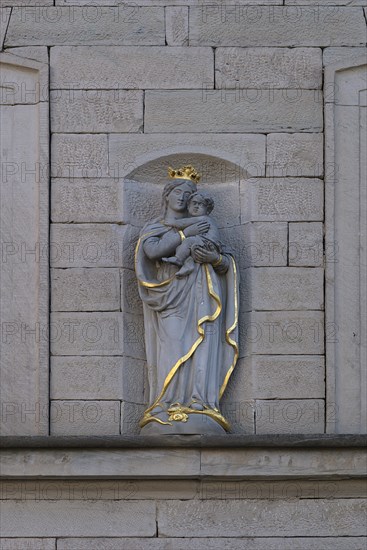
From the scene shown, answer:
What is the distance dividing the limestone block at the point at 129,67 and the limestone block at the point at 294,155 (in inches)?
22.0

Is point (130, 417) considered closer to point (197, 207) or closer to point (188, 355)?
point (188, 355)

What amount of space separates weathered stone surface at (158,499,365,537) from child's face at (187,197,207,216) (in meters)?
1.79

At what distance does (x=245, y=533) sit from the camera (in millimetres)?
16531

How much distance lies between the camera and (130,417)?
16922mm

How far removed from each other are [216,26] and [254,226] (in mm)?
1280

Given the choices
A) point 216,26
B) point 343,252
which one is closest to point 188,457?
point 343,252

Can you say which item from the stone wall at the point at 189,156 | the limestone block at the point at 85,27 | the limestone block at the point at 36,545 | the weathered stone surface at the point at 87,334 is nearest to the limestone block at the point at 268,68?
the stone wall at the point at 189,156

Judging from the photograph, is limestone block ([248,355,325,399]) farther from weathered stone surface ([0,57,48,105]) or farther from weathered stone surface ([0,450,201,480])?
weathered stone surface ([0,57,48,105])

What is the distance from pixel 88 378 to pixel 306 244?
1.56 m

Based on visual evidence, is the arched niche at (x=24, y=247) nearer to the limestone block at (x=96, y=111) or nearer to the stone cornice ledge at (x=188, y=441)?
the limestone block at (x=96, y=111)

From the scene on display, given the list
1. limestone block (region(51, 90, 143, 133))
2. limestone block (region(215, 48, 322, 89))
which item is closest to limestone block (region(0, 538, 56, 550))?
limestone block (region(51, 90, 143, 133))

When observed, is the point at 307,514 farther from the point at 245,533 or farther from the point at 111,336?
the point at 111,336

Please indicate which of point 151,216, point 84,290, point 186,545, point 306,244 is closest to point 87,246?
point 84,290

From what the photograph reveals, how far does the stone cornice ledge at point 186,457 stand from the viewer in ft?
53.9
